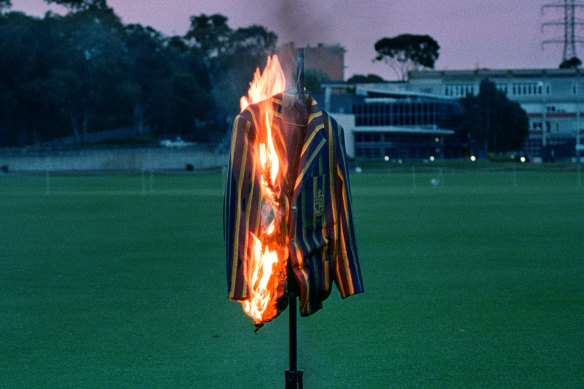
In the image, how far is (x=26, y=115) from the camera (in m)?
72.9

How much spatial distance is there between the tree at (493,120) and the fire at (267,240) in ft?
260

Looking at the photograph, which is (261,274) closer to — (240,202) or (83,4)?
(240,202)

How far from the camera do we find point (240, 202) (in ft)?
13.3

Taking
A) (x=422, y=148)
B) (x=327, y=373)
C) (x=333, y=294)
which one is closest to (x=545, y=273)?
(x=333, y=294)

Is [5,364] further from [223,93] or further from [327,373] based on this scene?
[223,93]

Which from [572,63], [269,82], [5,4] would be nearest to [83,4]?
[5,4]

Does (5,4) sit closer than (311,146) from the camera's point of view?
No

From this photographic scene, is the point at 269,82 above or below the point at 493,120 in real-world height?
Result: below

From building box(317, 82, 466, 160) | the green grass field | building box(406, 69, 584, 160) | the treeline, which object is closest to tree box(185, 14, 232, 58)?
the treeline

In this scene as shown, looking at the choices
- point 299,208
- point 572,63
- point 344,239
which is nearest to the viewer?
point 299,208

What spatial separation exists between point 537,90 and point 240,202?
4003 inches

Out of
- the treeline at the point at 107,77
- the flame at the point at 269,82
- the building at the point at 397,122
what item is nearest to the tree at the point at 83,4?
the treeline at the point at 107,77

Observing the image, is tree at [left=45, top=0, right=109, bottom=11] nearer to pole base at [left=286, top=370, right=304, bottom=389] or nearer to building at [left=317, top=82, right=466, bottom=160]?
building at [left=317, top=82, right=466, bottom=160]

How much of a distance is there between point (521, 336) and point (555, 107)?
9857cm
